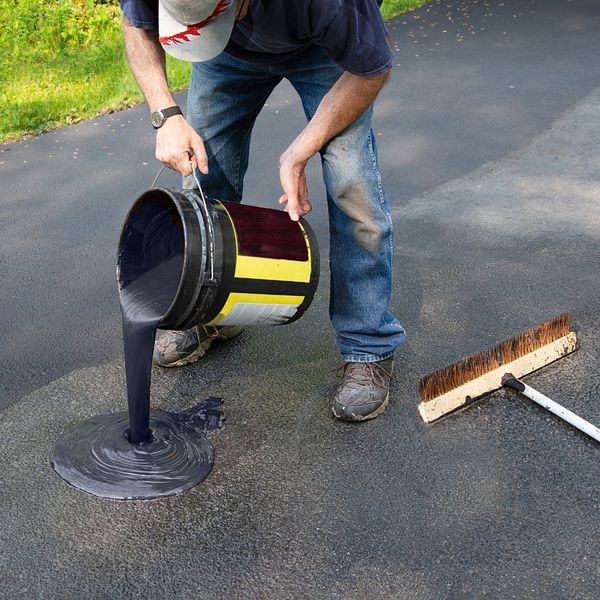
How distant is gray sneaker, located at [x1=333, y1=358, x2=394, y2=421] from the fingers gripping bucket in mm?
383

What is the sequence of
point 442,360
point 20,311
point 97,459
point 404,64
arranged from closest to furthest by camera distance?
1. point 97,459
2. point 442,360
3. point 20,311
4. point 404,64

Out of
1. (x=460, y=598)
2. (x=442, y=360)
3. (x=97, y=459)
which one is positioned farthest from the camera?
(x=442, y=360)

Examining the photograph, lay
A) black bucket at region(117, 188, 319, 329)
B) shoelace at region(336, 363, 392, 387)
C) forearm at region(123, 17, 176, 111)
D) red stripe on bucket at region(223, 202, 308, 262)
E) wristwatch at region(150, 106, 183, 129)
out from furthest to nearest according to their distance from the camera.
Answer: shoelace at region(336, 363, 392, 387) → forearm at region(123, 17, 176, 111) → wristwatch at region(150, 106, 183, 129) → red stripe on bucket at region(223, 202, 308, 262) → black bucket at region(117, 188, 319, 329)

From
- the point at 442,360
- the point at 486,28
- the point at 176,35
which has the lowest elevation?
the point at 486,28

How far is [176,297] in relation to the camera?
2.56 meters

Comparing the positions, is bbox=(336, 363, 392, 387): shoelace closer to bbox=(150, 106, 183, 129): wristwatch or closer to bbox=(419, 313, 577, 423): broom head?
bbox=(419, 313, 577, 423): broom head

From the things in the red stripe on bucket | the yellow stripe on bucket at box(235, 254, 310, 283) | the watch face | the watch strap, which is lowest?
the yellow stripe on bucket at box(235, 254, 310, 283)

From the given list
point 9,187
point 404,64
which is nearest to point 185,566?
point 9,187

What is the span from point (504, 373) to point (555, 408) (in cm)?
24

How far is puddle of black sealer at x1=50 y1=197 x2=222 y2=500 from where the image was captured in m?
2.75

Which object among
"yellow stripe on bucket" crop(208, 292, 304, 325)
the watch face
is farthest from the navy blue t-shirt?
"yellow stripe on bucket" crop(208, 292, 304, 325)

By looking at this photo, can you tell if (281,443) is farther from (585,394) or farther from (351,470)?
(585,394)

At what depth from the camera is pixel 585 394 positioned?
10.3 ft

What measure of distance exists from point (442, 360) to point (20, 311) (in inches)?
71.7
